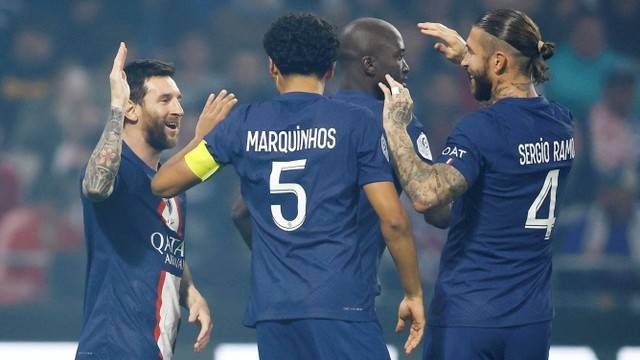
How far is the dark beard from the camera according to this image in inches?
173

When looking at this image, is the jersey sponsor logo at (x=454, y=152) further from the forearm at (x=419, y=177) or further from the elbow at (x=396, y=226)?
the elbow at (x=396, y=226)

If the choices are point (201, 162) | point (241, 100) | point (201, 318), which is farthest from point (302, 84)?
point (241, 100)

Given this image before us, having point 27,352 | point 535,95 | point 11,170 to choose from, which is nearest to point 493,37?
point 535,95

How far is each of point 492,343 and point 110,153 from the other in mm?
1514

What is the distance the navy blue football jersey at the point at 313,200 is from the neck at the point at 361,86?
57 cm

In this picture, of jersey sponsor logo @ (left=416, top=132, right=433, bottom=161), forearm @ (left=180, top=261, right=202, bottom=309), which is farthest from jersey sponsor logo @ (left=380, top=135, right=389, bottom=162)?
forearm @ (left=180, top=261, right=202, bottom=309)

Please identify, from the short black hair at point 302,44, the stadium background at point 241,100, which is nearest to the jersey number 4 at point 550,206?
the short black hair at point 302,44

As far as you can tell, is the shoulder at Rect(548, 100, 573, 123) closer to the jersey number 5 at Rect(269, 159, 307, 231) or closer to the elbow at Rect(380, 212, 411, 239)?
the elbow at Rect(380, 212, 411, 239)

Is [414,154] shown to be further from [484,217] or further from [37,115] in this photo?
[37,115]

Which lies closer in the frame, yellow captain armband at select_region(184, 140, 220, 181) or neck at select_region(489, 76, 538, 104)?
yellow captain armband at select_region(184, 140, 220, 181)

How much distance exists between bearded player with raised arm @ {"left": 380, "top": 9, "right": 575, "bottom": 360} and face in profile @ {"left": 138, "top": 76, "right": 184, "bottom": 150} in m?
0.98

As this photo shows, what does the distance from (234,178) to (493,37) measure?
473 centimetres

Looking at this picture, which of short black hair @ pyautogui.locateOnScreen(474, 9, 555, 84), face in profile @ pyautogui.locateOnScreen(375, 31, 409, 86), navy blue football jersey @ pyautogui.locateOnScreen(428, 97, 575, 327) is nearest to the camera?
navy blue football jersey @ pyautogui.locateOnScreen(428, 97, 575, 327)

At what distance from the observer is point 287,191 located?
375cm
